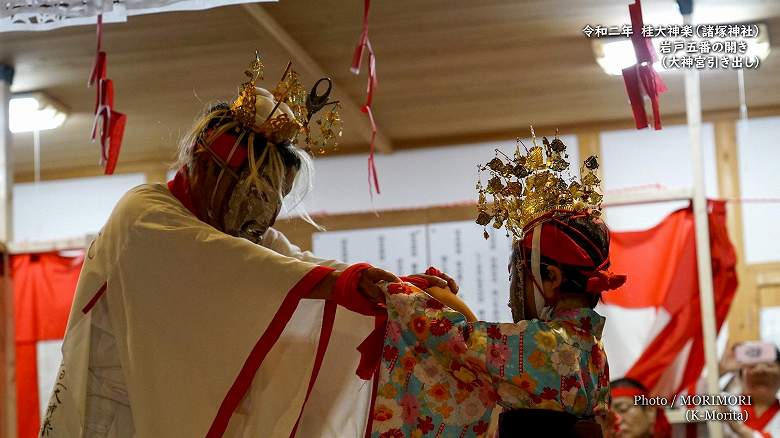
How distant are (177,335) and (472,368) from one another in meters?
0.69

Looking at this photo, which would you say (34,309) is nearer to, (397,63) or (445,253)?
(445,253)

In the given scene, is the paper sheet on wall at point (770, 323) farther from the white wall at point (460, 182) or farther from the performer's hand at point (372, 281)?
the performer's hand at point (372, 281)

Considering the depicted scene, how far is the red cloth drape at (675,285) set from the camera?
4.48 metres

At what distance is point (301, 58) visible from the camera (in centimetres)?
462

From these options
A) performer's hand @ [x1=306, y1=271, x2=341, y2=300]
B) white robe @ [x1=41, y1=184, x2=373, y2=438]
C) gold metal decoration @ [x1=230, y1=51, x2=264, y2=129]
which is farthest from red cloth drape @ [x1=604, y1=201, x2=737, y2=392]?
performer's hand @ [x1=306, y1=271, x2=341, y2=300]

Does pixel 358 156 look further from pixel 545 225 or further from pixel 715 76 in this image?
pixel 545 225

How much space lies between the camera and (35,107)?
5.21 m

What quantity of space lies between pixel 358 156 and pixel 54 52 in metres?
2.26

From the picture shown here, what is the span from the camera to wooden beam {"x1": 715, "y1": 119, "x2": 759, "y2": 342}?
5.78 m

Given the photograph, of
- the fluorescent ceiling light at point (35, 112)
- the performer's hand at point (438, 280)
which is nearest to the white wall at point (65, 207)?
the fluorescent ceiling light at point (35, 112)

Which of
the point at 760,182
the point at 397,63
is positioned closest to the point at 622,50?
the point at 397,63

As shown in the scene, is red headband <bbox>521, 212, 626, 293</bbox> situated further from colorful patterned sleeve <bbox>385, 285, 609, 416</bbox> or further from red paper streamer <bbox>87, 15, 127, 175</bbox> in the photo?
red paper streamer <bbox>87, 15, 127, 175</bbox>

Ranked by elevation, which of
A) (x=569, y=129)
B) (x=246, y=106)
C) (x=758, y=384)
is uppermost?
(x=569, y=129)

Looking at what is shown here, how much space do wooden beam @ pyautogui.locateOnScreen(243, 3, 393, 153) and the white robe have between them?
163cm
